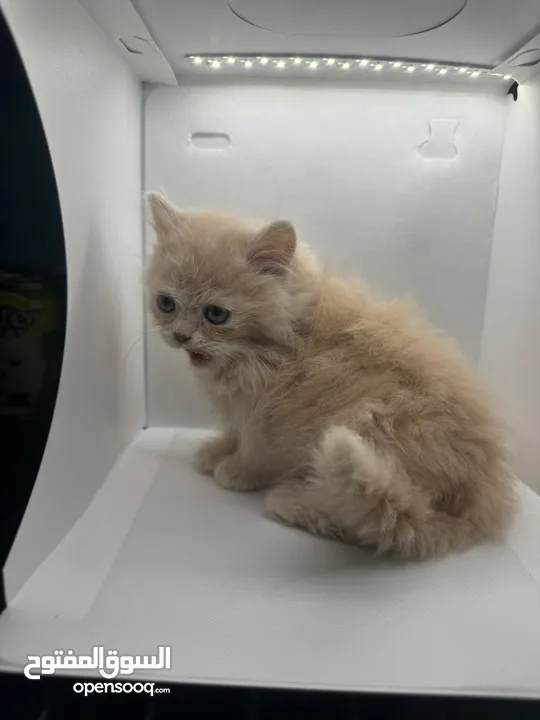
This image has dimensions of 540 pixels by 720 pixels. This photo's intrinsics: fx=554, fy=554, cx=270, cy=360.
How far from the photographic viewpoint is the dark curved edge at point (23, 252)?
27.0 inches

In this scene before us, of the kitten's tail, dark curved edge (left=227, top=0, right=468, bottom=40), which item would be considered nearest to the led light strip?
dark curved edge (left=227, top=0, right=468, bottom=40)

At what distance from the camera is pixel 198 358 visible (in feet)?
3.47

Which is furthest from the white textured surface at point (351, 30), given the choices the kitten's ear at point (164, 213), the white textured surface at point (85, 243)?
the kitten's ear at point (164, 213)

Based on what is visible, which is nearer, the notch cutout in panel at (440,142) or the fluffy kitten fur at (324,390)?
the fluffy kitten fur at (324,390)

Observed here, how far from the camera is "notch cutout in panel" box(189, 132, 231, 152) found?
1313mm

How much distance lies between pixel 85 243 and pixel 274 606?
651 mm

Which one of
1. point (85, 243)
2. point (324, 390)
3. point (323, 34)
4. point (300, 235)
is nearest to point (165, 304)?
point (85, 243)

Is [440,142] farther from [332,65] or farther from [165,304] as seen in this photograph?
[165,304]

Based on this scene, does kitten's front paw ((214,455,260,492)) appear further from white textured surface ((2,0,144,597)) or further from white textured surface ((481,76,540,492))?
white textured surface ((481,76,540,492))

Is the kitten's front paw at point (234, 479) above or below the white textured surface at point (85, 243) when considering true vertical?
below

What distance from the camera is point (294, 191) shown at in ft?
4.39

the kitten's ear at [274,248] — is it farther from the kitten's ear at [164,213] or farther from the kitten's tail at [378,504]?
the kitten's tail at [378,504]

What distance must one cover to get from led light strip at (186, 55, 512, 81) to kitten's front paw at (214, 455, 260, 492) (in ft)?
2.75

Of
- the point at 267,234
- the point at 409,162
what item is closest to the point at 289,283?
the point at 267,234
